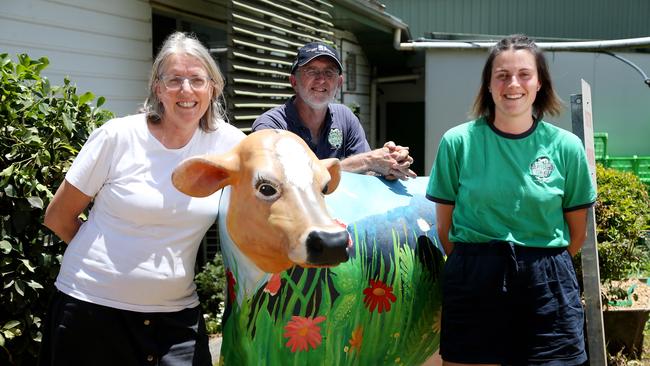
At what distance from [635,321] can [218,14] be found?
4.80 m

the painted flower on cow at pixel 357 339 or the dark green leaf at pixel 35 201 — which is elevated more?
the dark green leaf at pixel 35 201

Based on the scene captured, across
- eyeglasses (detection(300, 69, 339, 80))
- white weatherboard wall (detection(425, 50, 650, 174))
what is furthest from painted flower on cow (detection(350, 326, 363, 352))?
white weatherboard wall (detection(425, 50, 650, 174))

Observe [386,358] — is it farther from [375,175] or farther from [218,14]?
[218,14]

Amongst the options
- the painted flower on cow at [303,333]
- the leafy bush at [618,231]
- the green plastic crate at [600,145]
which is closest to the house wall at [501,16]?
the green plastic crate at [600,145]

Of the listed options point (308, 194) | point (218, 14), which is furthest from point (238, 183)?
point (218, 14)

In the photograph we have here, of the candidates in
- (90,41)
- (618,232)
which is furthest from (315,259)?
(90,41)

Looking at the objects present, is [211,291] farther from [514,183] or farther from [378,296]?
[514,183]

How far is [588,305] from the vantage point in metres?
3.42

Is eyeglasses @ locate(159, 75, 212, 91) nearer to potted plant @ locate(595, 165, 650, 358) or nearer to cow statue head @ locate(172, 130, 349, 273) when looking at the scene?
cow statue head @ locate(172, 130, 349, 273)

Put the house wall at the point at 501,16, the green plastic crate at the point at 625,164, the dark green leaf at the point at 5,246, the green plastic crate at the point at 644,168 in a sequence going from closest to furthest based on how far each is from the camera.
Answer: the dark green leaf at the point at 5,246 < the green plastic crate at the point at 625,164 < the green plastic crate at the point at 644,168 < the house wall at the point at 501,16

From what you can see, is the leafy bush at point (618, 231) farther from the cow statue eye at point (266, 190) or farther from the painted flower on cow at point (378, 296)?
→ the cow statue eye at point (266, 190)

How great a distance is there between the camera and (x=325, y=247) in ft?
6.80

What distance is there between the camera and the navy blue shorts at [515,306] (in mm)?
2600

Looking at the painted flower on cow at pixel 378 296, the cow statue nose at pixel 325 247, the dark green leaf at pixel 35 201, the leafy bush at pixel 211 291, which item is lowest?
the leafy bush at pixel 211 291
